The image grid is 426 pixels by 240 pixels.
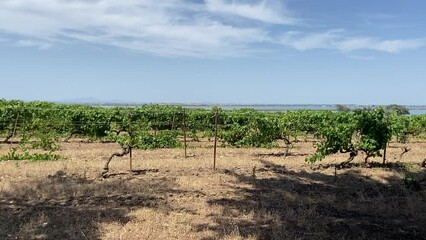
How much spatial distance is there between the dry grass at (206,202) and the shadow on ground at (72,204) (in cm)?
2

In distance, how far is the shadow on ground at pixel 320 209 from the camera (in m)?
7.14

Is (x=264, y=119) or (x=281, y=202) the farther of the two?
(x=264, y=119)

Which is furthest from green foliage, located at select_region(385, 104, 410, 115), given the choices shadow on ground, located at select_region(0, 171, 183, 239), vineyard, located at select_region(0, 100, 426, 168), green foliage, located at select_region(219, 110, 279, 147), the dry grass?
shadow on ground, located at select_region(0, 171, 183, 239)

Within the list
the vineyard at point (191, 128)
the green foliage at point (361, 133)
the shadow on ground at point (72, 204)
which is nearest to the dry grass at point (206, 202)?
the shadow on ground at point (72, 204)

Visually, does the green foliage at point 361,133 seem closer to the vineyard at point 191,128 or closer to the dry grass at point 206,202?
the vineyard at point 191,128

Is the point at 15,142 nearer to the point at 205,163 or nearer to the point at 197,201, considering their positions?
the point at 205,163

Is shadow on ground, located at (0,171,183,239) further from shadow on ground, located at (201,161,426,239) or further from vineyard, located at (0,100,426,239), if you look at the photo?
shadow on ground, located at (201,161,426,239)

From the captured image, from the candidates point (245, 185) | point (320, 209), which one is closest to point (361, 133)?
point (245, 185)

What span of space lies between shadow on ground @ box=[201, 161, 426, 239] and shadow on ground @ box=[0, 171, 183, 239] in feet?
5.84

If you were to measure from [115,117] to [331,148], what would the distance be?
1523 cm

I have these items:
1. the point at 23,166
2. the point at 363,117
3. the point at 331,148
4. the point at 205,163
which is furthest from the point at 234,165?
the point at 23,166

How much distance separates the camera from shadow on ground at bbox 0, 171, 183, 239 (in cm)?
712

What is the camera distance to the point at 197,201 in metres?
9.11

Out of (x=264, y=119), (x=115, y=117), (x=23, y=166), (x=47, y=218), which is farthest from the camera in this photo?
(x=115, y=117)
